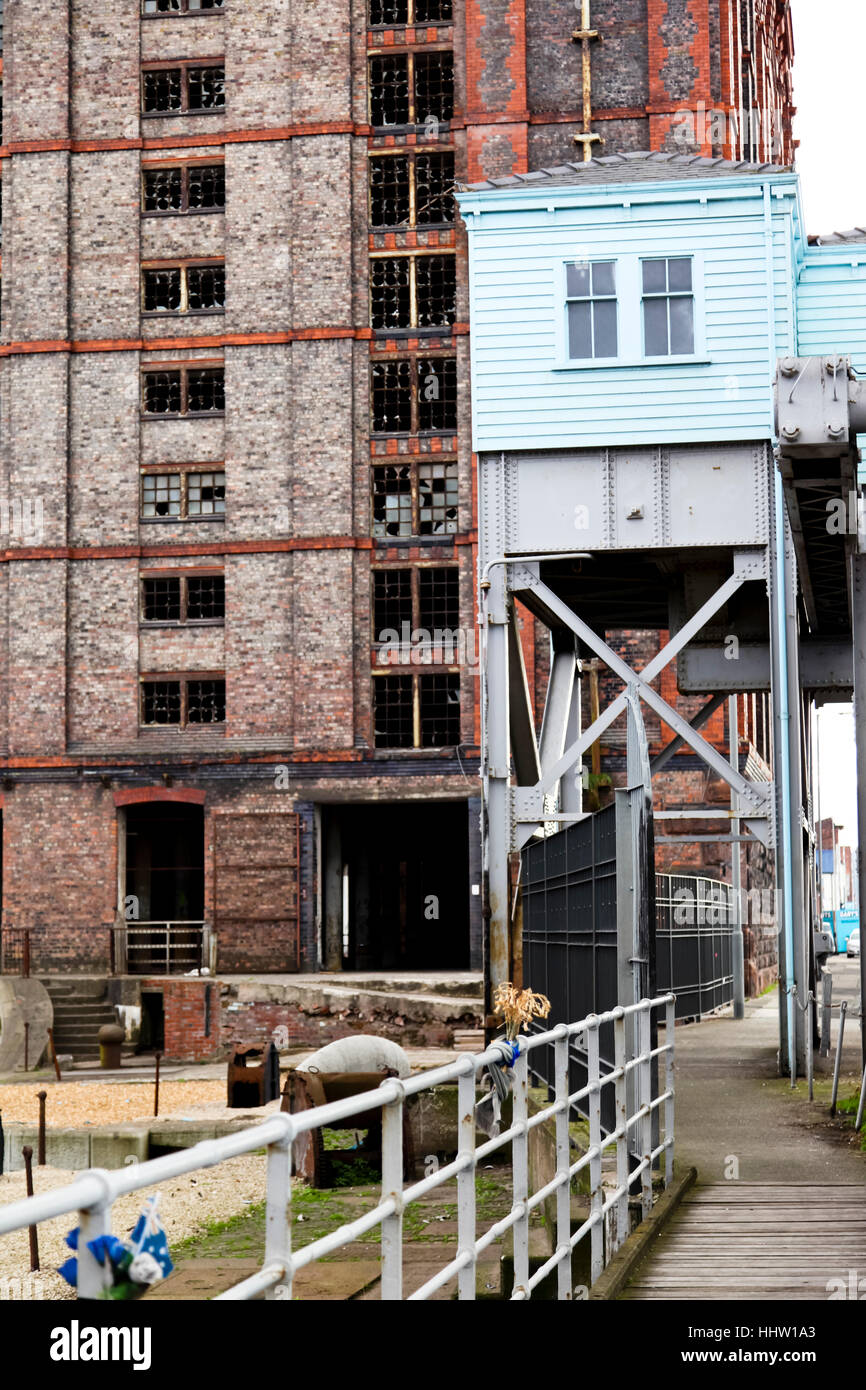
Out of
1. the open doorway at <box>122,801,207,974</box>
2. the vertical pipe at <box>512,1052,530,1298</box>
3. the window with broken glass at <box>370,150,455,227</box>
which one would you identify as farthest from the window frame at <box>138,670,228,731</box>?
the vertical pipe at <box>512,1052,530,1298</box>

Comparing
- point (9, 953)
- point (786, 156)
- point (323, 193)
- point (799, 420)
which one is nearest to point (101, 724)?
point (9, 953)

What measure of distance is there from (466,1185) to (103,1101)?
22.1m

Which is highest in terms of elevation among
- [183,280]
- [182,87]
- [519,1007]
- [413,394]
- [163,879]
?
[182,87]

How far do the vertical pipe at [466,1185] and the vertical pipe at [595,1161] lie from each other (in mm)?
2306

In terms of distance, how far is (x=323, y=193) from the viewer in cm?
3906

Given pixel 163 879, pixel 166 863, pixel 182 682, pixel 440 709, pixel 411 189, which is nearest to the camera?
pixel 440 709

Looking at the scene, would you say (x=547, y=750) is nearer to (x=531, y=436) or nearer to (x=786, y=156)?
(x=531, y=436)

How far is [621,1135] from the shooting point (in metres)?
8.63

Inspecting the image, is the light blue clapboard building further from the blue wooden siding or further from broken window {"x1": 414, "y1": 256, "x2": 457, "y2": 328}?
broken window {"x1": 414, "y1": 256, "x2": 457, "y2": 328}

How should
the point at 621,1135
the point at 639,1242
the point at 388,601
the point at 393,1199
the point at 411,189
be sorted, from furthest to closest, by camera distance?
the point at 411,189
the point at 388,601
the point at 621,1135
the point at 639,1242
the point at 393,1199

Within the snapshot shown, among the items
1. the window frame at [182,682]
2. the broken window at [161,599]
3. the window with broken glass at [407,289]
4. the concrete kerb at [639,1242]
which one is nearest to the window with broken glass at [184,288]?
the window with broken glass at [407,289]

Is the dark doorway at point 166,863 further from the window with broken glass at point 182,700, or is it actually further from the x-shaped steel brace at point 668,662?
the x-shaped steel brace at point 668,662

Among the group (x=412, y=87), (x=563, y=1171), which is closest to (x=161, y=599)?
(x=412, y=87)

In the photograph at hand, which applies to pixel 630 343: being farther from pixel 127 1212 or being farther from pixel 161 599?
pixel 161 599
